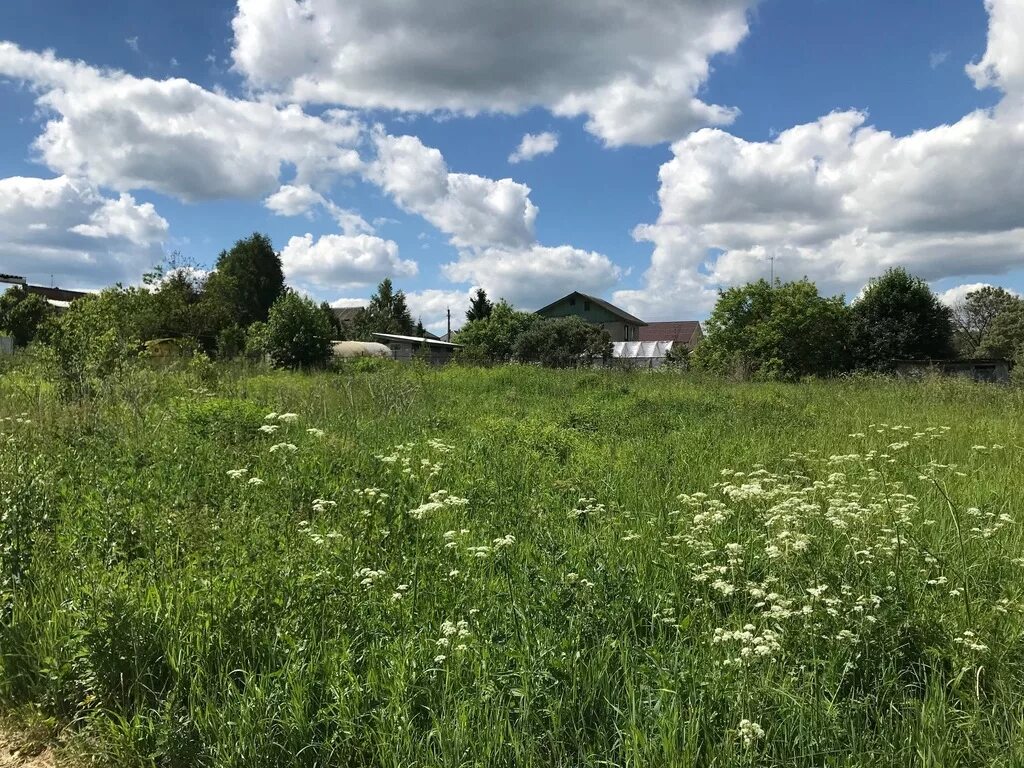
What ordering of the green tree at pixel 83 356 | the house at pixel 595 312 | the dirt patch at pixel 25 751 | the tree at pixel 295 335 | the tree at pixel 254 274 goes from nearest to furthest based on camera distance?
1. the dirt patch at pixel 25 751
2. the green tree at pixel 83 356
3. the tree at pixel 295 335
4. the tree at pixel 254 274
5. the house at pixel 595 312

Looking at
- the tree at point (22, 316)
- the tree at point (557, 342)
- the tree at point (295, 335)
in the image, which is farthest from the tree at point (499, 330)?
the tree at point (22, 316)

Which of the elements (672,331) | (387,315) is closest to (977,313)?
(672,331)

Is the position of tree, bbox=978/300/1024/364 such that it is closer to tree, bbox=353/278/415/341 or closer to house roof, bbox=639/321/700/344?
house roof, bbox=639/321/700/344

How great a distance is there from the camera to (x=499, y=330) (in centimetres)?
5316

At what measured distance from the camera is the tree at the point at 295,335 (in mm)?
24156

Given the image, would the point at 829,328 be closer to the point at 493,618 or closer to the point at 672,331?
the point at 493,618

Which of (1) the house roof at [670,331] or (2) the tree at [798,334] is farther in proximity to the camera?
(1) the house roof at [670,331]

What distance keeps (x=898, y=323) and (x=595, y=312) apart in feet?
131

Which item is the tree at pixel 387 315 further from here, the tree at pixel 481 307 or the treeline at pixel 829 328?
the treeline at pixel 829 328

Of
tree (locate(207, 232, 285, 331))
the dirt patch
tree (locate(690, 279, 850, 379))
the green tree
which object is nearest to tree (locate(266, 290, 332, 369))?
the green tree

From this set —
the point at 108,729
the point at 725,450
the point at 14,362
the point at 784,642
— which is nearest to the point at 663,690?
the point at 784,642

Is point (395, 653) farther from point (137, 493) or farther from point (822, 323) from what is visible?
point (822, 323)

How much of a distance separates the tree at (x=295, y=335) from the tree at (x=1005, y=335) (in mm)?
48386

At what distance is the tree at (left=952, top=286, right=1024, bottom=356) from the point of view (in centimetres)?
5754
